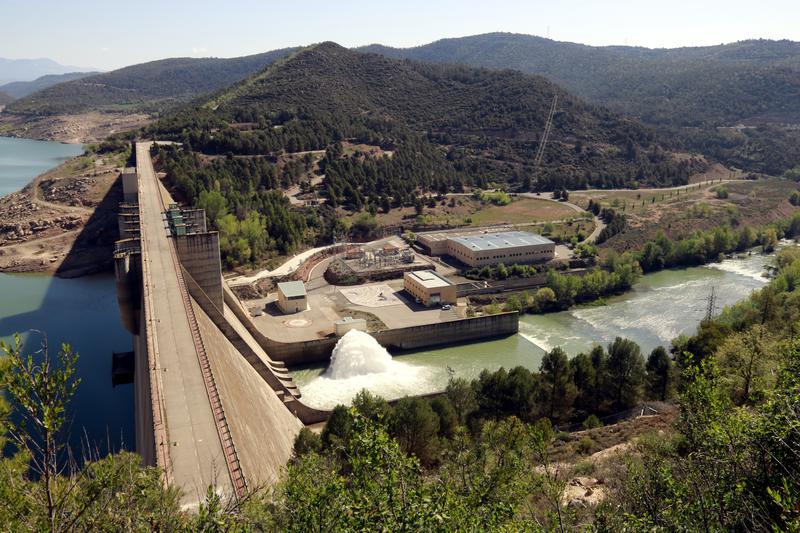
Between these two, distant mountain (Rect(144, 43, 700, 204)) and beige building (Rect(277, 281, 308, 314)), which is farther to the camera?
distant mountain (Rect(144, 43, 700, 204))

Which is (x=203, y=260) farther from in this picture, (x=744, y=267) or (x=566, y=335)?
(x=744, y=267)

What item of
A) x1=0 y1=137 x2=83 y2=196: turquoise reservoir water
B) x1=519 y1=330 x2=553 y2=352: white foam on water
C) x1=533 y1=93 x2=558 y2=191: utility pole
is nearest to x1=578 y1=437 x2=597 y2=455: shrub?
x1=519 y1=330 x2=553 y2=352: white foam on water

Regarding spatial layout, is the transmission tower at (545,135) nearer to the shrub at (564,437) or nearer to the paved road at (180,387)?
the paved road at (180,387)

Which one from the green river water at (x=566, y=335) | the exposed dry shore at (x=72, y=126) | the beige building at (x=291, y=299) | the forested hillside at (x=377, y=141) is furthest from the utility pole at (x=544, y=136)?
the exposed dry shore at (x=72, y=126)

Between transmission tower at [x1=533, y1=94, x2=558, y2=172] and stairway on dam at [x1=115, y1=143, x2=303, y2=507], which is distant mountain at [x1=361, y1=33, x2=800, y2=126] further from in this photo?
stairway on dam at [x1=115, y1=143, x2=303, y2=507]

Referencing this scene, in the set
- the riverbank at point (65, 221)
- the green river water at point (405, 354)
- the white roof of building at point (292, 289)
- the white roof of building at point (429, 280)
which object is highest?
the riverbank at point (65, 221)

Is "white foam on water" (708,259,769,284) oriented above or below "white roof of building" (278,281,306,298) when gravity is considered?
below
